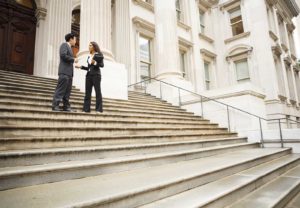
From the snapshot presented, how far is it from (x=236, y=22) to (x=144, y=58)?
8.62 metres

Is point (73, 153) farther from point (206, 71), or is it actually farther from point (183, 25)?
point (206, 71)

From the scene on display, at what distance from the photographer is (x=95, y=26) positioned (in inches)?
304

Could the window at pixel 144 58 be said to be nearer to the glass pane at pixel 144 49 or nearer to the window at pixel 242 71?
the glass pane at pixel 144 49

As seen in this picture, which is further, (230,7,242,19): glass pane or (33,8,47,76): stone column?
(230,7,242,19): glass pane

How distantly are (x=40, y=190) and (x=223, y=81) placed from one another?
621 inches

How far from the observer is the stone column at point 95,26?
25.1 feet

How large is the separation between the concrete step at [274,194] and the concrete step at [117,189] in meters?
0.56

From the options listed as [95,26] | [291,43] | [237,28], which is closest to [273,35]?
[237,28]

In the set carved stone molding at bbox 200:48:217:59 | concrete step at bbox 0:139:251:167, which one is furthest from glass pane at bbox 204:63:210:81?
concrete step at bbox 0:139:251:167

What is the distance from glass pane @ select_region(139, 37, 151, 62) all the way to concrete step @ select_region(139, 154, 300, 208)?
949 centimetres

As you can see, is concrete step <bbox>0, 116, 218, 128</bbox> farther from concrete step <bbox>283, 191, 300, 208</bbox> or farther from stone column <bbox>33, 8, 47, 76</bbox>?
stone column <bbox>33, 8, 47, 76</bbox>

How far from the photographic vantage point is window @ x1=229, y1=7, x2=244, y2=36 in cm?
1660

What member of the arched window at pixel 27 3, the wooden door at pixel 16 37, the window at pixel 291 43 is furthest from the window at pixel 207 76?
the arched window at pixel 27 3

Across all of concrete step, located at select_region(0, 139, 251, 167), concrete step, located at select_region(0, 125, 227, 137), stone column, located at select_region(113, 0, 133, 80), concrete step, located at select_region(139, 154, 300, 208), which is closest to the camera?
concrete step, located at select_region(139, 154, 300, 208)
